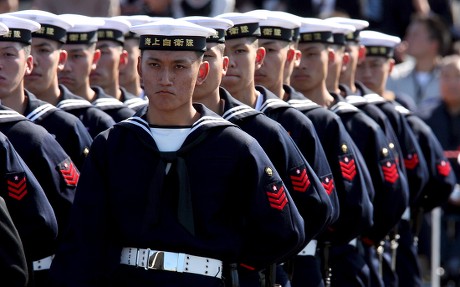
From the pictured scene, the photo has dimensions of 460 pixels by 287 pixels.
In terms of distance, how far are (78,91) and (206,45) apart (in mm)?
2786

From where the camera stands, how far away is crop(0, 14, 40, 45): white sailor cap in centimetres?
938

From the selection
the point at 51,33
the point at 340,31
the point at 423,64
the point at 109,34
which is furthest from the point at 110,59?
the point at 423,64

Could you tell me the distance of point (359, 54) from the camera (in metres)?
12.9

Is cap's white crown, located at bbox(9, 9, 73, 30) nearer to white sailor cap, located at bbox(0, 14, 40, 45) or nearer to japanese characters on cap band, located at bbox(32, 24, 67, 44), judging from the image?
japanese characters on cap band, located at bbox(32, 24, 67, 44)

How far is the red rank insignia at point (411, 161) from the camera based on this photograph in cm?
1280

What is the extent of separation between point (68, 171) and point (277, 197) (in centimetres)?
148

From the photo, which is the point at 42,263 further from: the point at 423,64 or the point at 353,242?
the point at 423,64

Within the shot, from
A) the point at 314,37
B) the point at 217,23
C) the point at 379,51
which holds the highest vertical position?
the point at 217,23

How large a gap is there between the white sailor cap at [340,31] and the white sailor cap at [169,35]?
138 inches

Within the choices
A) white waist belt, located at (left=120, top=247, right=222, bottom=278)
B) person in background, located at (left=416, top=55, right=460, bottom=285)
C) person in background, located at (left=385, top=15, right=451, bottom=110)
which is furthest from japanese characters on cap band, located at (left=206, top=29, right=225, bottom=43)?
person in background, located at (left=385, top=15, right=451, bottom=110)

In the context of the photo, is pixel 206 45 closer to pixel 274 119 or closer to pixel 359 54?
pixel 274 119

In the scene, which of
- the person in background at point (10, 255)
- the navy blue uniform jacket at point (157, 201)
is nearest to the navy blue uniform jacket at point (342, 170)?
the navy blue uniform jacket at point (157, 201)

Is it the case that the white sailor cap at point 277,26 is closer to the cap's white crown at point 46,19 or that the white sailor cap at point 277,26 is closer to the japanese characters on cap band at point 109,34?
the cap's white crown at point 46,19

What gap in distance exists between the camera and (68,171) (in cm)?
917
